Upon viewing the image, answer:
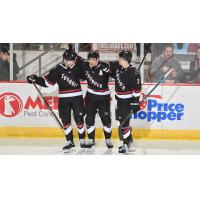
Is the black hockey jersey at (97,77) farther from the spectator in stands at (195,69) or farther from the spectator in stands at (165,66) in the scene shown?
the spectator in stands at (195,69)

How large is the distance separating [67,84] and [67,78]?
3.0 inches

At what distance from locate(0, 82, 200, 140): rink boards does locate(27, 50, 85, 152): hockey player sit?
520mm

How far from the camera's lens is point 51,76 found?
225 inches

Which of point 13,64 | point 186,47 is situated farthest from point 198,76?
point 13,64

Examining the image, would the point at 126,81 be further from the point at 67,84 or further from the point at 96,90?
the point at 67,84

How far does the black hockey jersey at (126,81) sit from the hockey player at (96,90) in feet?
0.43

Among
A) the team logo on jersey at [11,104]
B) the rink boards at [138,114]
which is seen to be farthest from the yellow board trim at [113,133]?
the team logo on jersey at [11,104]

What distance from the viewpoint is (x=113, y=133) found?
625 cm

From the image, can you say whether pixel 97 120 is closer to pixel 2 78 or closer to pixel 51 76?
pixel 51 76

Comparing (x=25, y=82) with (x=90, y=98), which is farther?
(x=25, y=82)
